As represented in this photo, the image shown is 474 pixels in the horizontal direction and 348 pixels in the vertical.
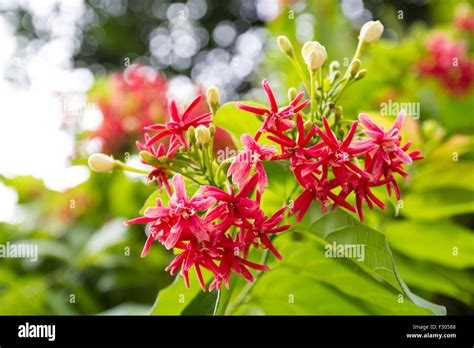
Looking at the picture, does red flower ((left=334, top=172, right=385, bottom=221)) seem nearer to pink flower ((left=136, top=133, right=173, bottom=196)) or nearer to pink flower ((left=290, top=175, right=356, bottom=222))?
pink flower ((left=290, top=175, right=356, bottom=222))

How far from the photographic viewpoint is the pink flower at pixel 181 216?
65 cm

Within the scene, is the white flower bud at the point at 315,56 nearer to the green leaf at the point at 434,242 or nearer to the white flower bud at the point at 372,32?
the white flower bud at the point at 372,32

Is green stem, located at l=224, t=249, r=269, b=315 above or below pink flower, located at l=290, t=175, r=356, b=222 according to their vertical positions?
below

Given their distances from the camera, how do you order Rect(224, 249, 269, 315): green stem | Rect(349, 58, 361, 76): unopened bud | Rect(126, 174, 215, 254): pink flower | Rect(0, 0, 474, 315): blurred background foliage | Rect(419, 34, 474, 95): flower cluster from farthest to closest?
Rect(419, 34, 474, 95): flower cluster < Rect(0, 0, 474, 315): blurred background foliage < Rect(224, 249, 269, 315): green stem < Rect(349, 58, 361, 76): unopened bud < Rect(126, 174, 215, 254): pink flower

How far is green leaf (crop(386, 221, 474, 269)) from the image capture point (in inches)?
49.6

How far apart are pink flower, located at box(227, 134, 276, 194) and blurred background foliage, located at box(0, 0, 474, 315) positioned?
0.24m

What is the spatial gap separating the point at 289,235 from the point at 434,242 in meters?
0.46

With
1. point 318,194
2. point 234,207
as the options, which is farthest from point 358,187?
point 234,207

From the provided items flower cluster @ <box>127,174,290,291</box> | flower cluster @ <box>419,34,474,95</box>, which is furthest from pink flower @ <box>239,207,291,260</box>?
flower cluster @ <box>419,34,474,95</box>

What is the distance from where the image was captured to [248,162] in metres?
0.67

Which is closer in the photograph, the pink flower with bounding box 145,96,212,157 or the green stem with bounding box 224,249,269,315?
the pink flower with bounding box 145,96,212,157

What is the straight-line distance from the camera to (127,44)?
10.8ft

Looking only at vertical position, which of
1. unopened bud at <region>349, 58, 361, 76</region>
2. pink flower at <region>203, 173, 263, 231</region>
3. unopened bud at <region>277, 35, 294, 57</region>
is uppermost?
unopened bud at <region>277, 35, 294, 57</region>
